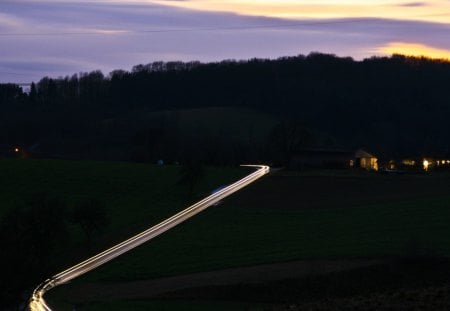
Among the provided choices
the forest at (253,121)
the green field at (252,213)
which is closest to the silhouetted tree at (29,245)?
the green field at (252,213)

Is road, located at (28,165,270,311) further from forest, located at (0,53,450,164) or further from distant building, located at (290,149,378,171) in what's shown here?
forest, located at (0,53,450,164)

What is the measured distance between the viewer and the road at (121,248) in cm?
3775

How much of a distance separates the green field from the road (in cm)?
96

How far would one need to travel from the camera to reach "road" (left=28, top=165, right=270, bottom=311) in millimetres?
37747

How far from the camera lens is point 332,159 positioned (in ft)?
363

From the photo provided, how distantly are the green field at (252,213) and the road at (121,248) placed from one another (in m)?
0.96

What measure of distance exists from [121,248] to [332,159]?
59.9 meters

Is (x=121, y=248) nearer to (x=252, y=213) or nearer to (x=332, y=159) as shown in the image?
(x=252, y=213)

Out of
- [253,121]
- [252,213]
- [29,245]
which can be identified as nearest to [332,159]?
[252,213]

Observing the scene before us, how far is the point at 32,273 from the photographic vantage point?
→ 109 ft

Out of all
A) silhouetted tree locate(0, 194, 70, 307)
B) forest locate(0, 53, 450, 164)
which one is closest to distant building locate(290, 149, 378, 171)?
forest locate(0, 53, 450, 164)

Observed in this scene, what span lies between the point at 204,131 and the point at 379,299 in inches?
5019

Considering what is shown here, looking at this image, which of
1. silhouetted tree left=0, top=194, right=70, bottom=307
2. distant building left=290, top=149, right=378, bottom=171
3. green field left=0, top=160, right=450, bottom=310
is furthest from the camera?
distant building left=290, top=149, right=378, bottom=171

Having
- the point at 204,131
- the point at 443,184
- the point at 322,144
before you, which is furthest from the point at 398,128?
the point at 443,184
